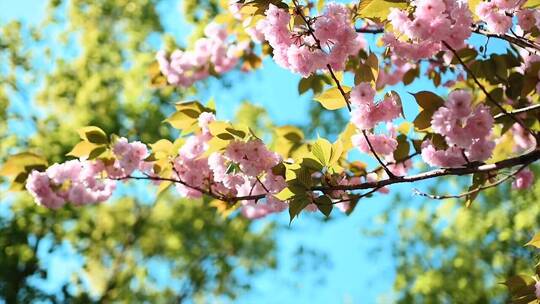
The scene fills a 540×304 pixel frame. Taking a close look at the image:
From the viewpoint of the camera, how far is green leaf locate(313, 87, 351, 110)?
1.88m

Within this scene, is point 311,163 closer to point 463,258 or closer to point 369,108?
point 369,108

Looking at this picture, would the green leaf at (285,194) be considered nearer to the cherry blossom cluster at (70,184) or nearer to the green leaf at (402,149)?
the green leaf at (402,149)

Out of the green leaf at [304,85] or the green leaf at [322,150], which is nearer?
the green leaf at [322,150]

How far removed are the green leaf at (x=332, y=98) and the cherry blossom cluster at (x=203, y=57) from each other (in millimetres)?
1768

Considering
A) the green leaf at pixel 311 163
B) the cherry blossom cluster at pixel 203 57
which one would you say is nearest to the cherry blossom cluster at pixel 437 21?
the green leaf at pixel 311 163

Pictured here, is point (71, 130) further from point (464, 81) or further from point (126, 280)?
point (464, 81)

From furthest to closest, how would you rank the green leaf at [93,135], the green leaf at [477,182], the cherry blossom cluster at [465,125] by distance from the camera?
1. the green leaf at [93,135]
2. the green leaf at [477,182]
3. the cherry blossom cluster at [465,125]

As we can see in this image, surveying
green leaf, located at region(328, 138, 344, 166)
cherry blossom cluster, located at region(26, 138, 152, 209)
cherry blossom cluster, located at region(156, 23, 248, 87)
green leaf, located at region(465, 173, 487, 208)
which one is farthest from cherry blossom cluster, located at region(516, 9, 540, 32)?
cherry blossom cluster, located at region(156, 23, 248, 87)

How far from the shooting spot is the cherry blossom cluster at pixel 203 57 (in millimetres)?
3576

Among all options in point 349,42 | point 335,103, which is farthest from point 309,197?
point 349,42

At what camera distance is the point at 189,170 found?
7.82 ft

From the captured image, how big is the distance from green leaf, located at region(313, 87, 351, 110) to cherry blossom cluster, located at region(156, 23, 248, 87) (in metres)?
1.77

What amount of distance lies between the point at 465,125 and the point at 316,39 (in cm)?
57

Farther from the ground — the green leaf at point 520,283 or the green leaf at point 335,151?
the green leaf at point 335,151
